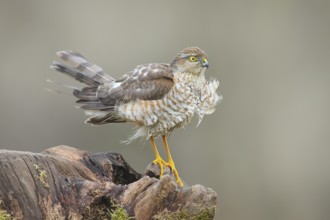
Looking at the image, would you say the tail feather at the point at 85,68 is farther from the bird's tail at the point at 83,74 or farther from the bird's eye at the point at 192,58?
the bird's eye at the point at 192,58

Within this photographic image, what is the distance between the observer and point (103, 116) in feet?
24.2

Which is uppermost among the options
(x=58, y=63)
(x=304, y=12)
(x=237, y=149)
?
(x=304, y=12)

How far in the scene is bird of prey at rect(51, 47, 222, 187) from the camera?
23.6 feet

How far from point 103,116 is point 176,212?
6.02 feet

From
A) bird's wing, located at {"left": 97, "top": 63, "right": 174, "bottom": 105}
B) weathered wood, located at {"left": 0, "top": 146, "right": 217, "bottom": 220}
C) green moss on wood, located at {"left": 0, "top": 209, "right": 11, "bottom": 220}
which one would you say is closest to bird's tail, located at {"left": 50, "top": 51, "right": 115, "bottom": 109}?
bird's wing, located at {"left": 97, "top": 63, "right": 174, "bottom": 105}

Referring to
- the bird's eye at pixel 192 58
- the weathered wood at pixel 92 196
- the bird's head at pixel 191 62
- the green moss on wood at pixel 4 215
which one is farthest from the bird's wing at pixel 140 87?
the green moss on wood at pixel 4 215

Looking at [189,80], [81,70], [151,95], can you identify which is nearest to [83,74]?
[81,70]

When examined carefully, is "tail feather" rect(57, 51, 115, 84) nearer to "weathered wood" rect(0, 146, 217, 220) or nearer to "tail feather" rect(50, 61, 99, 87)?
"tail feather" rect(50, 61, 99, 87)

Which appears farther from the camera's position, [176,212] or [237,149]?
[237,149]

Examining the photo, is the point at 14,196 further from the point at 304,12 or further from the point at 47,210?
the point at 304,12

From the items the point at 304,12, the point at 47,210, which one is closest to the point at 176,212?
the point at 47,210

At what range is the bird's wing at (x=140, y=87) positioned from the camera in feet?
23.7

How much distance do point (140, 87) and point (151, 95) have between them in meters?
0.14

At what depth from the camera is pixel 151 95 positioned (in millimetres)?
7215
